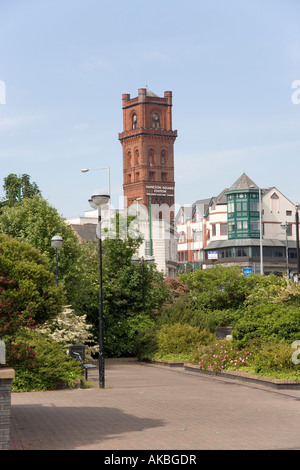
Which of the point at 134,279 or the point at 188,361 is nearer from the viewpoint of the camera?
the point at 188,361

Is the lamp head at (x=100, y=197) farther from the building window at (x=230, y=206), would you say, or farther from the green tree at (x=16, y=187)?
the building window at (x=230, y=206)

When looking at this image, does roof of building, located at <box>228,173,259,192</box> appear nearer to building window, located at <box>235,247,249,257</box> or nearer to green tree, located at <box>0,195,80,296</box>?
building window, located at <box>235,247,249,257</box>

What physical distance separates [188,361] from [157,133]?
364ft

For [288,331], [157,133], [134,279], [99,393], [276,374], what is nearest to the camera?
[99,393]

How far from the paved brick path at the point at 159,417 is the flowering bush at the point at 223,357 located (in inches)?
43.7

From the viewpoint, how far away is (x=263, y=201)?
109 meters

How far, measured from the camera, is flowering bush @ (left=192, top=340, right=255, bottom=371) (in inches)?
842

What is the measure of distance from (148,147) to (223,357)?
113m

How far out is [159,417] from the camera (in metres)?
13.2

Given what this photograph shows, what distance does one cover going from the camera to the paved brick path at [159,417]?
34.6ft

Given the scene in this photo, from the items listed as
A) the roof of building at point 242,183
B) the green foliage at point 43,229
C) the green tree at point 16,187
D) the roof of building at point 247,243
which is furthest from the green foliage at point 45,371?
the roof of building at point 242,183
